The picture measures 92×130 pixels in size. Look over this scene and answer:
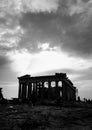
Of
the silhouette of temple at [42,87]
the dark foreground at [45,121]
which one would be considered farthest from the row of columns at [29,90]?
the dark foreground at [45,121]

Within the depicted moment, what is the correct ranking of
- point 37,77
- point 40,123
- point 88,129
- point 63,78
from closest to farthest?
point 88,129 → point 40,123 → point 63,78 → point 37,77

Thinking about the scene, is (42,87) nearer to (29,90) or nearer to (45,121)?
(29,90)

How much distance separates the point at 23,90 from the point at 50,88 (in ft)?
28.9

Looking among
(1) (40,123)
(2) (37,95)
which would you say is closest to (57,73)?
(2) (37,95)

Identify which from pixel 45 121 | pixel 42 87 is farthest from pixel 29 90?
pixel 45 121

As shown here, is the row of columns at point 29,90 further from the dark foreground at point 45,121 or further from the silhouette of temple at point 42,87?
the dark foreground at point 45,121

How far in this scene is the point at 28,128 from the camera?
8008mm

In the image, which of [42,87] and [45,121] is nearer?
[45,121]

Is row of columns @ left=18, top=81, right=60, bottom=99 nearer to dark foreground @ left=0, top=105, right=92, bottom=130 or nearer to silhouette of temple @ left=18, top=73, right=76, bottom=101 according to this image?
silhouette of temple @ left=18, top=73, right=76, bottom=101

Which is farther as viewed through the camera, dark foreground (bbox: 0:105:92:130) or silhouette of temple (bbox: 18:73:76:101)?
silhouette of temple (bbox: 18:73:76:101)

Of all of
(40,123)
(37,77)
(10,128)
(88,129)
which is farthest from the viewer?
(37,77)

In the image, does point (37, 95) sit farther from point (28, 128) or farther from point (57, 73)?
point (28, 128)

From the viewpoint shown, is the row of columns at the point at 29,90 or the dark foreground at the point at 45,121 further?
the row of columns at the point at 29,90

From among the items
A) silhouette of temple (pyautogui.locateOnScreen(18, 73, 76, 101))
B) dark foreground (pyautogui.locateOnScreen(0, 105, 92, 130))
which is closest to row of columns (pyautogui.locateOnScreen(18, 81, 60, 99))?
silhouette of temple (pyautogui.locateOnScreen(18, 73, 76, 101))
